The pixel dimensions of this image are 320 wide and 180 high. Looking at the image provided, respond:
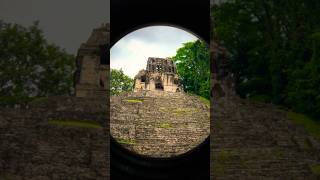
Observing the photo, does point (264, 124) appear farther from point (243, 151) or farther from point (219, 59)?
point (219, 59)

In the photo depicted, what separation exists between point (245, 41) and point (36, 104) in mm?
8626

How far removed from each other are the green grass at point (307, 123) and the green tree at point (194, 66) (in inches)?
1055

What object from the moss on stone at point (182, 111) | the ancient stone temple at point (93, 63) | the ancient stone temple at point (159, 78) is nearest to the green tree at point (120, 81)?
the ancient stone temple at point (159, 78)

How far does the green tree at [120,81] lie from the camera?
193 ft

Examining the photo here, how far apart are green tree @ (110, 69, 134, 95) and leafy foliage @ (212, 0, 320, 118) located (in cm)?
3870

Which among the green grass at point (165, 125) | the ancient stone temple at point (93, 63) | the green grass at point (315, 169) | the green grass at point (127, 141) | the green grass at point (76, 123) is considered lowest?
the green grass at point (127, 141)

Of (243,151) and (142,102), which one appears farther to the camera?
(142,102)

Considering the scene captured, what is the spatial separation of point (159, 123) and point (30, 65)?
9.07m

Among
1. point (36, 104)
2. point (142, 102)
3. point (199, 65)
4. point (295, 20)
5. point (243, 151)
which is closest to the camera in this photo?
point (243, 151)

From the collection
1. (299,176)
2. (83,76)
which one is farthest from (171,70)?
(299,176)

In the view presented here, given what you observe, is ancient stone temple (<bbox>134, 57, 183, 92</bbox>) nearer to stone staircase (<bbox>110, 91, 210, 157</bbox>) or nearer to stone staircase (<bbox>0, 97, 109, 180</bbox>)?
stone staircase (<bbox>110, 91, 210, 157</bbox>)

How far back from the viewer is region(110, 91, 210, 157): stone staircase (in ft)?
87.0

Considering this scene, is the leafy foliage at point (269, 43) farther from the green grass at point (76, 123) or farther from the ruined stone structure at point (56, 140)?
the green grass at point (76, 123)

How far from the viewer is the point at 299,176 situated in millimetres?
13867
